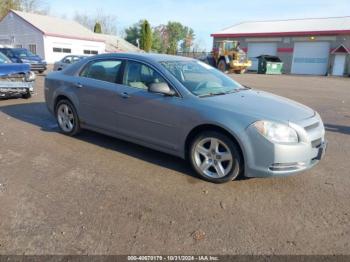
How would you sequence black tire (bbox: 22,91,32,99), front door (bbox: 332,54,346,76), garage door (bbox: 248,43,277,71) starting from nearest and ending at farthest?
black tire (bbox: 22,91,32,99) < front door (bbox: 332,54,346,76) < garage door (bbox: 248,43,277,71)

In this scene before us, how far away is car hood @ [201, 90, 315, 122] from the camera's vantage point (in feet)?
12.3

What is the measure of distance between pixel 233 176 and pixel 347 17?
42177 mm

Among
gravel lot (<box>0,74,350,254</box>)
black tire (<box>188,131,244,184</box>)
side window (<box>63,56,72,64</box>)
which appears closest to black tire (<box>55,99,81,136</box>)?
gravel lot (<box>0,74,350,254</box>)

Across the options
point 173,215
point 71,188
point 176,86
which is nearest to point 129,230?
point 173,215

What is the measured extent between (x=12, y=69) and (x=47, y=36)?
27685 mm

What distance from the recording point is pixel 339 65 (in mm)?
32656

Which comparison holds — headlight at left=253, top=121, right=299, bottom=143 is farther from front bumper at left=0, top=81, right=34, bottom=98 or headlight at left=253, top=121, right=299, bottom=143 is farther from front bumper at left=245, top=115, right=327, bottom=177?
front bumper at left=0, top=81, right=34, bottom=98

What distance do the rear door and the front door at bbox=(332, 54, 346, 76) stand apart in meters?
33.2

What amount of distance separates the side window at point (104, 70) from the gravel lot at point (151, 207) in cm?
117

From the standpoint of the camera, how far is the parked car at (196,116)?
3639mm

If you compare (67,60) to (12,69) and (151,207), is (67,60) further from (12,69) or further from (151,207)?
(151,207)

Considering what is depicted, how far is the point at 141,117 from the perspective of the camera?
15.0 ft

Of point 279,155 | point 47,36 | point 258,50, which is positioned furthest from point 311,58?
point 279,155

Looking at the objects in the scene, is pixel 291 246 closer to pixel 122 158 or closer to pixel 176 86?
pixel 176 86
